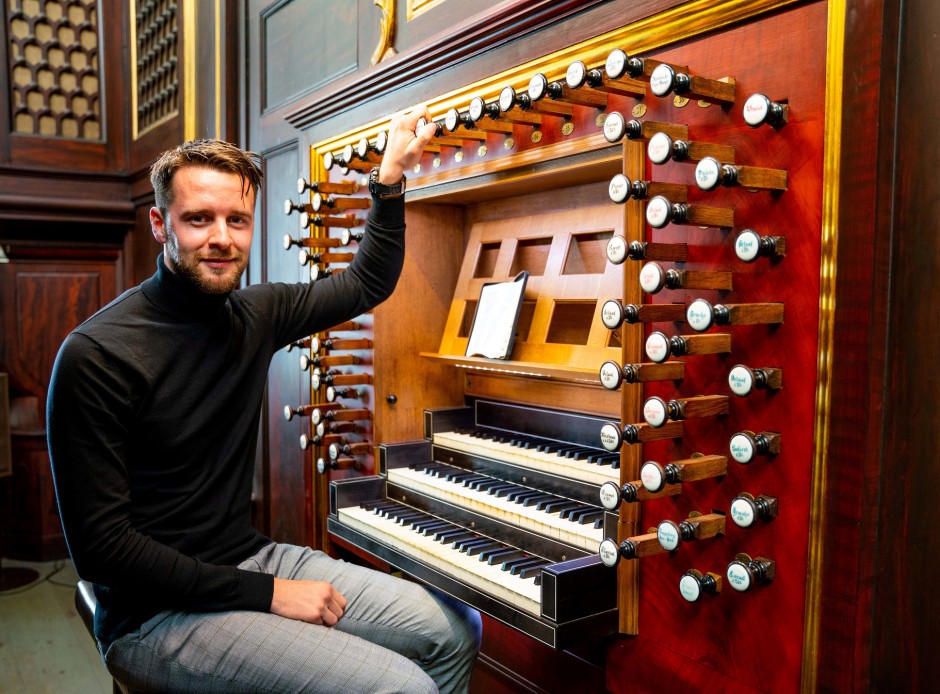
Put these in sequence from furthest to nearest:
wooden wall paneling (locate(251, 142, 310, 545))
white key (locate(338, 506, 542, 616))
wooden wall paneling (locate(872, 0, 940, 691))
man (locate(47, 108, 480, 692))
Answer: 1. wooden wall paneling (locate(251, 142, 310, 545))
2. white key (locate(338, 506, 542, 616))
3. man (locate(47, 108, 480, 692))
4. wooden wall paneling (locate(872, 0, 940, 691))

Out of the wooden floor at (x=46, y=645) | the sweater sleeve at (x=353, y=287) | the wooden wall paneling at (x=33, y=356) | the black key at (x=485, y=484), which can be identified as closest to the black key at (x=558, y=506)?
the black key at (x=485, y=484)

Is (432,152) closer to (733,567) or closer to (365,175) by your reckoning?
(365,175)

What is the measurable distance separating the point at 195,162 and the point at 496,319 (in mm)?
1018

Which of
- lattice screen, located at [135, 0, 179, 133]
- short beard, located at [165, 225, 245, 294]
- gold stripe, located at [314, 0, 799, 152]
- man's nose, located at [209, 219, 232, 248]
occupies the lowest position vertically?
short beard, located at [165, 225, 245, 294]

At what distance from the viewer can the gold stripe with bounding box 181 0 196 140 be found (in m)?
4.15

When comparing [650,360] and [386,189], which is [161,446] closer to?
[386,189]

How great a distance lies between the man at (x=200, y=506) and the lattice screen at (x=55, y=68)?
3722 millimetres

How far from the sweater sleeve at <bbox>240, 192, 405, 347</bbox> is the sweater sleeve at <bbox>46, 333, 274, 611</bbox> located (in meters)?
0.51

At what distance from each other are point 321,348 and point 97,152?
122 inches

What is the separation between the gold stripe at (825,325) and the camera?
4.53 feet

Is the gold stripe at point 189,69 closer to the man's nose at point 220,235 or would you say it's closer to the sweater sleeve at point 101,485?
the man's nose at point 220,235

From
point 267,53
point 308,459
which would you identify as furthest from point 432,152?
point 267,53

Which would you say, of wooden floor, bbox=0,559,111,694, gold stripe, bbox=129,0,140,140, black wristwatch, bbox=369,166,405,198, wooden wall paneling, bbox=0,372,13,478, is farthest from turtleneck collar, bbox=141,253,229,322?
gold stripe, bbox=129,0,140,140

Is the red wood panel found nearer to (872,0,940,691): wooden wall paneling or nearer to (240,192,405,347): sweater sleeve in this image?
(872,0,940,691): wooden wall paneling
